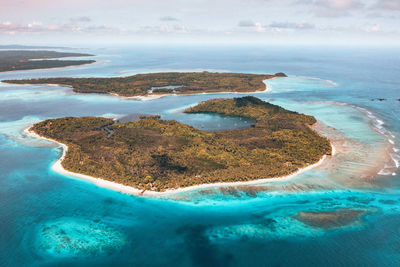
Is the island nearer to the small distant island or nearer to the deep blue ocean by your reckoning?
the deep blue ocean

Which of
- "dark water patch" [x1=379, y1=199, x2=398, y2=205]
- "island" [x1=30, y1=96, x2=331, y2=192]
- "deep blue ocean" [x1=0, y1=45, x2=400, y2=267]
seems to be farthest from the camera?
"island" [x1=30, y1=96, x2=331, y2=192]

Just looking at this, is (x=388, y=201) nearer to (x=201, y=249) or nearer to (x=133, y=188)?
(x=201, y=249)

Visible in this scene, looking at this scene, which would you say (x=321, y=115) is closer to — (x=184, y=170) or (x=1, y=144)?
(x=184, y=170)

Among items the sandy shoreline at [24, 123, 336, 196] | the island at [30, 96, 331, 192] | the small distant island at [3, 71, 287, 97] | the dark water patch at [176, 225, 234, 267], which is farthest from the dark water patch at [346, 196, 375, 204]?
the small distant island at [3, 71, 287, 97]

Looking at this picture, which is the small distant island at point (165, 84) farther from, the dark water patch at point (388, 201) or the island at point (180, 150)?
the dark water patch at point (388, 201)

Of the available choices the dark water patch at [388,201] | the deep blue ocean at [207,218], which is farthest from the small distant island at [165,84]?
the dark water patch at [388,201]

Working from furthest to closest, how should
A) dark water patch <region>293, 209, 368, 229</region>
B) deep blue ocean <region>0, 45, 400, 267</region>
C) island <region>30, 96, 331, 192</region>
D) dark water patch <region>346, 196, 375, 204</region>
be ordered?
island <region>30, 96, 331, 192</region>
dark water patch <region>346, 196, 375, 204</region>
dark water patch <region>293, 209, 368, 229</region>
deep blue ocean <region>0, 45, 400, 267</region>

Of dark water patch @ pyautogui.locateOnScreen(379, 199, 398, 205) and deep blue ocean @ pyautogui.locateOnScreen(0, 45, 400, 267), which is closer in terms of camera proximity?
deep blue ocean @ pyautogui.locateOnScreen(0, 45, 400, 267)
